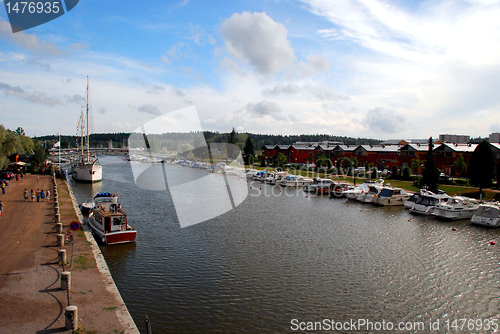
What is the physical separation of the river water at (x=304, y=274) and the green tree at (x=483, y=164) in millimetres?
12337

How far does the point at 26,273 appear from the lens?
→ 15.8 metres

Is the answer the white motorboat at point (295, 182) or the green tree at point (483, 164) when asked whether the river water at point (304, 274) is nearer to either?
the green tree at point (483, 164)

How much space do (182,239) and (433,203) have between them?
94.6ft

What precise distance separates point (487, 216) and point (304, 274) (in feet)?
77.7

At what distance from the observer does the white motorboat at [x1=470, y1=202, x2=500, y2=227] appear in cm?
3132

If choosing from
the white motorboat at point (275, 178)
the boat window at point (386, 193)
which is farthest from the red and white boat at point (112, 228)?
the white motorboat at point (275, 178)

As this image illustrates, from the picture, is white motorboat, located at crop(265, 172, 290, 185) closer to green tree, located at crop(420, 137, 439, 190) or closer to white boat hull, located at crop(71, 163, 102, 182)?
green tree, located at crop(420, 137, 439, 190)

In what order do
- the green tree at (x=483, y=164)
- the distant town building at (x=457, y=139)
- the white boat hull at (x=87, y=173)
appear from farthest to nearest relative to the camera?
1. the distant town building at (x=457, y=139)
2. the white boat hull at (x=87, y=173)
3. the green tree at (x=483, y=164)

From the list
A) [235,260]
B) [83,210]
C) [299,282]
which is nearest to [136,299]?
[235,260]

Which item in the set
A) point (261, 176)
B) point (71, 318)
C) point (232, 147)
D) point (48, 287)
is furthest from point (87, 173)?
point (232, 147)

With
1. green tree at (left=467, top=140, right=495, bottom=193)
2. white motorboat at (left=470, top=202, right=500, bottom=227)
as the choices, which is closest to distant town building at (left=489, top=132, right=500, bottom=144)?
green tree at (left=467, top=140, right=495, bottom=193)

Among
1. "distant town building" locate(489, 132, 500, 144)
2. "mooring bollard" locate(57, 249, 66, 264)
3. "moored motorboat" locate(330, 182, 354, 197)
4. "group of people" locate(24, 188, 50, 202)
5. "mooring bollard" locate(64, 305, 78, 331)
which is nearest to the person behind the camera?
"mooring bollard" locate(64, 305, 78, 331)

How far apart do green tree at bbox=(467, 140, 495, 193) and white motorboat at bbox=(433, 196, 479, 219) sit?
6.81m

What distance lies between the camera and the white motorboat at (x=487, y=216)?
103 feet
